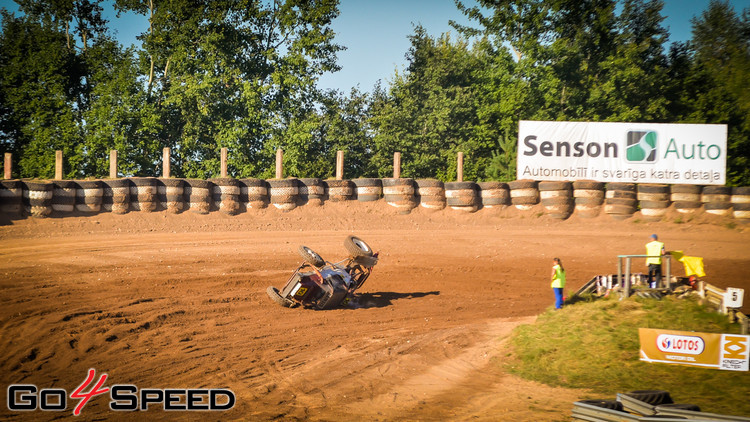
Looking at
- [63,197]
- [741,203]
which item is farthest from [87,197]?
[741,203]

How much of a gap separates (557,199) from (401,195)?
6.45 m

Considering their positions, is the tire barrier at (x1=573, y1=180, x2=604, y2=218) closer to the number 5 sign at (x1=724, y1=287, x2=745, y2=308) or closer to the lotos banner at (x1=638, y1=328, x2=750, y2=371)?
the number 5 sign at (x1=724, y1=287, x2=745, y2=308)

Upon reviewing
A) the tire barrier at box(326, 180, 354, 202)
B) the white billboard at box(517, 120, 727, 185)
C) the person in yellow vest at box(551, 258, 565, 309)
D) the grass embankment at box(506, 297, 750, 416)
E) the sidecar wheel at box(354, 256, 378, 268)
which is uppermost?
the white billboard at box(517, 120, 727, 185)

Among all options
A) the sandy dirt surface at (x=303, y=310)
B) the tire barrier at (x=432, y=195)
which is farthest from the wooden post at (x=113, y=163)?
the tire barrier at (x=432, y=195)

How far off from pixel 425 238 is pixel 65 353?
1386cm

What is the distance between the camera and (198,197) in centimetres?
2291

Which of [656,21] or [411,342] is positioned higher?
[656,21]

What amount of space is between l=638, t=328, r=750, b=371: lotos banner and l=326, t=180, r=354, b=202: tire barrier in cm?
1548

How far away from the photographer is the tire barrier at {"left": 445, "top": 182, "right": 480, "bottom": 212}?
24.9 m

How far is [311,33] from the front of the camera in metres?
31.8

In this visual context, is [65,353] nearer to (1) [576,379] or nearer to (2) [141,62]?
(1) [576,379]

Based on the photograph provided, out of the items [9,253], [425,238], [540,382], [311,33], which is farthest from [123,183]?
[540,382]

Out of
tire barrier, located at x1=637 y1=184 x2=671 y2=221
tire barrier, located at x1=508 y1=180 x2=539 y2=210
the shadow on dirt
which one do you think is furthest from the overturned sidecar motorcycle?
tire barrier, located at x1=637 y1=184 x2=671 y2=221

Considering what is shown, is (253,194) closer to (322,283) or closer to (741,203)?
(322,283)
